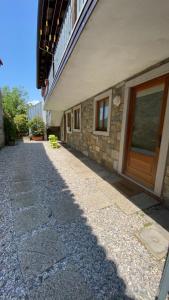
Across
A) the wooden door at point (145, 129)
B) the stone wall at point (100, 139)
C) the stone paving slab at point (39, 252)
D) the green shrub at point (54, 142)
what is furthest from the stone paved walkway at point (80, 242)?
the green shrub at point (54, 142)

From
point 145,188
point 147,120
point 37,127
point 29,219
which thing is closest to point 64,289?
point 29,219

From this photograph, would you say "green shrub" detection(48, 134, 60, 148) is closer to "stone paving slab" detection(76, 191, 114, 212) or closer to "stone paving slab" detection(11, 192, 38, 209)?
"stone paving slab" detection(11, 192, 38, 209)

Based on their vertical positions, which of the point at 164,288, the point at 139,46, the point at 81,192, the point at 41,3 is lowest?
the point at 81,192

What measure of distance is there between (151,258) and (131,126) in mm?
2435

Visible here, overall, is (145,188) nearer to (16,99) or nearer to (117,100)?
(117,100)

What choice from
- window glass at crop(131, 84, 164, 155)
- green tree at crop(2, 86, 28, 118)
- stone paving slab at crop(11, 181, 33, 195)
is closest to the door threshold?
window glass at crop(131, 84, 164, 155)

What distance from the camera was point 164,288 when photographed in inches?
37.0

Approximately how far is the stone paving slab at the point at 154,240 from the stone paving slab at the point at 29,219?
123cm

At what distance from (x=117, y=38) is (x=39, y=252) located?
252 cm

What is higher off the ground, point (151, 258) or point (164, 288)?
point (164, 288)

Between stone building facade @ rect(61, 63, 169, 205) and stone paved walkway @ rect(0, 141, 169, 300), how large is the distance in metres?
0.82

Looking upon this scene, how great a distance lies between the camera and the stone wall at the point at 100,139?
3.65 m

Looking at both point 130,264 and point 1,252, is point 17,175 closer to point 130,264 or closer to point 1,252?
point 1,252

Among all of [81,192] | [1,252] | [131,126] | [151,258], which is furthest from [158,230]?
[131,126]
